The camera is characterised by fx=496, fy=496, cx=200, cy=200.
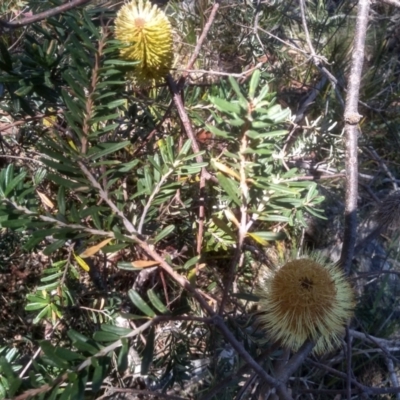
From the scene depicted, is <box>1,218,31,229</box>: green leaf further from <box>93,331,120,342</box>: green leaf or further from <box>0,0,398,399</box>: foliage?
Answer: <box>93,331,120,342</box>: green leaf

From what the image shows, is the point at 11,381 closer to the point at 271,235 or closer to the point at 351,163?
the point at 271,235

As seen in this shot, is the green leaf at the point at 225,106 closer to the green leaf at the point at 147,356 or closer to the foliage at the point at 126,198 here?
the foliage at the point at 126,198

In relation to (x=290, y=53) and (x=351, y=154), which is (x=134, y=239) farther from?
(x=290, y=53)

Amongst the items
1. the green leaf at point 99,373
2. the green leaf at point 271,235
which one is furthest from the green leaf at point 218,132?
the green leaf at point 99,373

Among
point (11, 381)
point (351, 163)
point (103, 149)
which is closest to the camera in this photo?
point (11, 381)

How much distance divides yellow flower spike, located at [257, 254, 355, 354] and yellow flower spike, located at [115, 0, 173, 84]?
30 centimetres

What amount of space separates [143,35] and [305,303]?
37 cm

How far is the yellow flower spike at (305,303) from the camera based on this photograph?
2.00 ft

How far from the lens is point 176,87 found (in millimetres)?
630

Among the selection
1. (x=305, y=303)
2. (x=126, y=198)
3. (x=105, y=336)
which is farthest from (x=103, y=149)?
(x=305, y=303)

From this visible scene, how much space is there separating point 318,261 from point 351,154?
0.49 feet

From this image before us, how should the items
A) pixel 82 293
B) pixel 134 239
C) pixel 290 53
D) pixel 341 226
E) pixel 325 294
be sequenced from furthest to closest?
pixel 290 53 < pixel 341 226 < pixel 82 293 < pixel 325 294 < pixel 134 239

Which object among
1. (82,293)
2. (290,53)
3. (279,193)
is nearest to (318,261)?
(279,193)

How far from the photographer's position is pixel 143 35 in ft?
1.80
